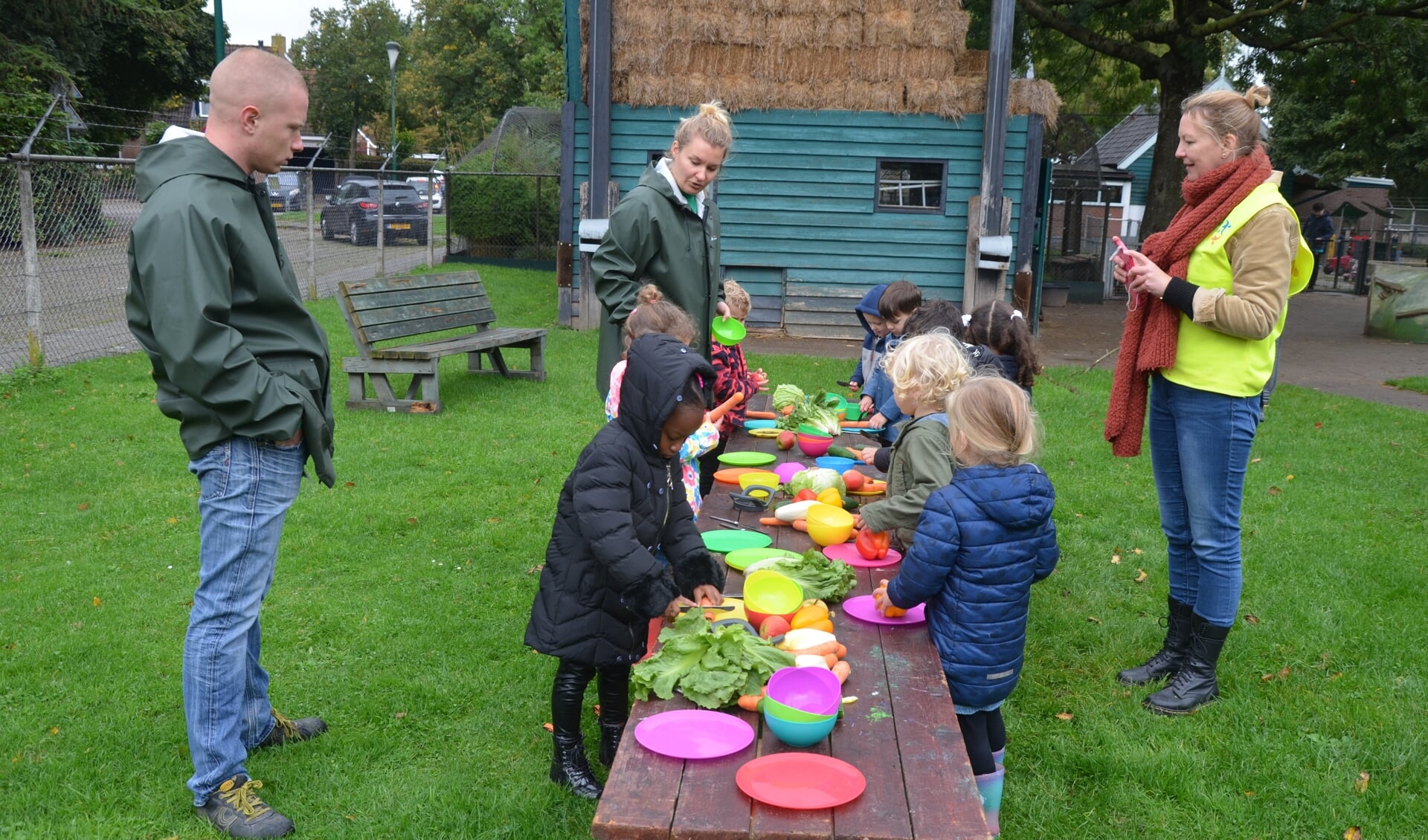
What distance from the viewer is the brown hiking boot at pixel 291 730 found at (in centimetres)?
365

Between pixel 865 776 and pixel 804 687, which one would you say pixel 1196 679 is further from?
pixel 865 776

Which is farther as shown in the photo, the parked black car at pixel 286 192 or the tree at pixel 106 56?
the parked black car at pixel 286 192

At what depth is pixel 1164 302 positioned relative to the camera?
12.7 feet

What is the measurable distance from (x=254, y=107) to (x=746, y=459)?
2706 mm

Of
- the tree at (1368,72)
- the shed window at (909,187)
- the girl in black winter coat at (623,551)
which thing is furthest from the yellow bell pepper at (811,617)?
the tree at (1368,72)

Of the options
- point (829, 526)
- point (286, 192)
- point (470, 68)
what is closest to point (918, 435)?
point (829, 526)

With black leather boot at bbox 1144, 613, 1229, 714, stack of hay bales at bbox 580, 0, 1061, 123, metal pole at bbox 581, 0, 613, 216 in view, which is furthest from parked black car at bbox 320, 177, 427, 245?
black leather boot at bbox 1144, 613, 1229, 714

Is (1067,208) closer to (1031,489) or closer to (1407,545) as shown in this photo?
(1407,545)

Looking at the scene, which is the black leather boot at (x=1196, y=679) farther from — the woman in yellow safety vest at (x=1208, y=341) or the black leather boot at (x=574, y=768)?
the black leather boot at (x=574, y=768)

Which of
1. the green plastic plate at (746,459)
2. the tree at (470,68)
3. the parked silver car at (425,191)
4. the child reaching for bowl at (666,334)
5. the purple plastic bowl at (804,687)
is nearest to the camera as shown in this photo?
the purple plastic bowl at (804,687)

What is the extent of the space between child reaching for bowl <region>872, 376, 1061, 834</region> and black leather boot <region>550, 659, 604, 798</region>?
3.30ft

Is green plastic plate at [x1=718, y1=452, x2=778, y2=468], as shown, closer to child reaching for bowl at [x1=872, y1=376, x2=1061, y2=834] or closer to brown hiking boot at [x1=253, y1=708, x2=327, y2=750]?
child reaching for bowl at [x1=872, y1=376, x2=1061, y2=834]

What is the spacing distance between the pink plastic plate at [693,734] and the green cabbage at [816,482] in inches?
70.0

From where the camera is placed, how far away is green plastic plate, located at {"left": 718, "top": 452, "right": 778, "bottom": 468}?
492cm
